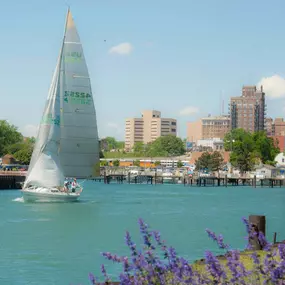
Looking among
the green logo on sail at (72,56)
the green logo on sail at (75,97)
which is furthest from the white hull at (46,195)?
the green logo on sail at (72,56)

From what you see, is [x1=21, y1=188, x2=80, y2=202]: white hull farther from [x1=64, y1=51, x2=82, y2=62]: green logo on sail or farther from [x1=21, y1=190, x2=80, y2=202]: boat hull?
[x1=64, y1=51, x2=82, y2=62]: green logo on sail

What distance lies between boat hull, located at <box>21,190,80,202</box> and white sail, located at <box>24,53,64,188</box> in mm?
975

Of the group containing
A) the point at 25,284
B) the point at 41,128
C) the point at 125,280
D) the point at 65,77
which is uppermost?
the point at 65,77

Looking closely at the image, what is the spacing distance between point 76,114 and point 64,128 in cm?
177

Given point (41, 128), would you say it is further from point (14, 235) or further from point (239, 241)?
point (239, 241)

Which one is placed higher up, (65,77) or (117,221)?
(65,77)

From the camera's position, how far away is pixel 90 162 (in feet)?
246

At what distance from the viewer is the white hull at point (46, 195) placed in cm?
7188

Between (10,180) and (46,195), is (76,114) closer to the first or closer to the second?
(46,195)

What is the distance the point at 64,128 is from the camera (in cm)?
7338

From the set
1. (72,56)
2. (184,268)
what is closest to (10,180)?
(72,56)

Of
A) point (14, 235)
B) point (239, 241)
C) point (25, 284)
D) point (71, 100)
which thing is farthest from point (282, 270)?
point (71, 100)

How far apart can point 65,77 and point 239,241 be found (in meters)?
A: 33.3

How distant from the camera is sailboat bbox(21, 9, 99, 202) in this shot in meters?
72.4
